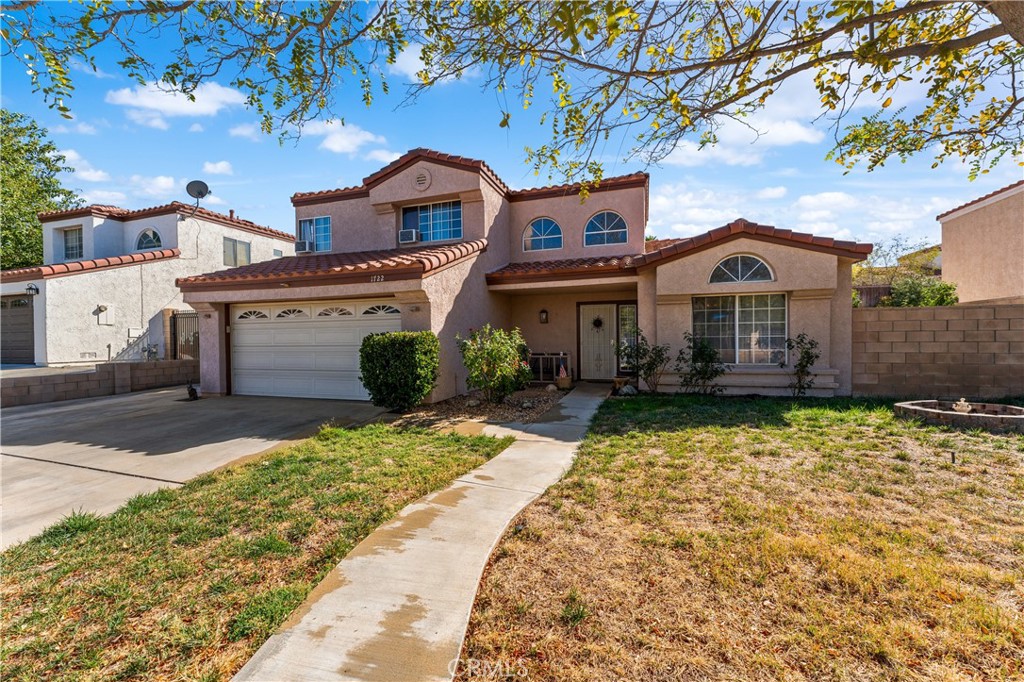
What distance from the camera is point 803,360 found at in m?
9.91

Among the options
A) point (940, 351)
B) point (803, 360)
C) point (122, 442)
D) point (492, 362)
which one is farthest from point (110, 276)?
point (940, 351)

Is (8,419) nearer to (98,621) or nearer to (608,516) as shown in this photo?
(98,621)

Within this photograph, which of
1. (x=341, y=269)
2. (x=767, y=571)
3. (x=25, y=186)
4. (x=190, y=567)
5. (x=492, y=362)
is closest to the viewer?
(x=767, y=571)

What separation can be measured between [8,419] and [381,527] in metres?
10.3

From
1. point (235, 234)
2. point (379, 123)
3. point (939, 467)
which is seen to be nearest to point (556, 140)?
point (379, 123)

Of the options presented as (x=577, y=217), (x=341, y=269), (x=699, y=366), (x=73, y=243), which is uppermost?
(x=73, y=243)

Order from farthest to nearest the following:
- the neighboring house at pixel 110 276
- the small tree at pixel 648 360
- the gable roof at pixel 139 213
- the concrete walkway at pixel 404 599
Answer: the gable roof at pixel 139 213
the neighboring house at pixel 110 276
the small tree at pixel 648 360
the concrete walkway at pixel 404 599

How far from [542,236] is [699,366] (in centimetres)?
649

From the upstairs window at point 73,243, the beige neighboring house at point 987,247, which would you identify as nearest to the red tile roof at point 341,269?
the upstairs window at point 73,243

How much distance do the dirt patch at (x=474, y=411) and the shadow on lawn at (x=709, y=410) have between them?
4.96 feet

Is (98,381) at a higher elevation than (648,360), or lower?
lower

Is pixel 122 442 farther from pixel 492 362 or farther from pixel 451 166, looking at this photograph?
pixel 451 166

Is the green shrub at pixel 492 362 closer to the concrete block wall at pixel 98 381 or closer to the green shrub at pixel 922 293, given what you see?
the concrete block wall at pixel 98 381

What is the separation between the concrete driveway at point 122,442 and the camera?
4.91 meters
